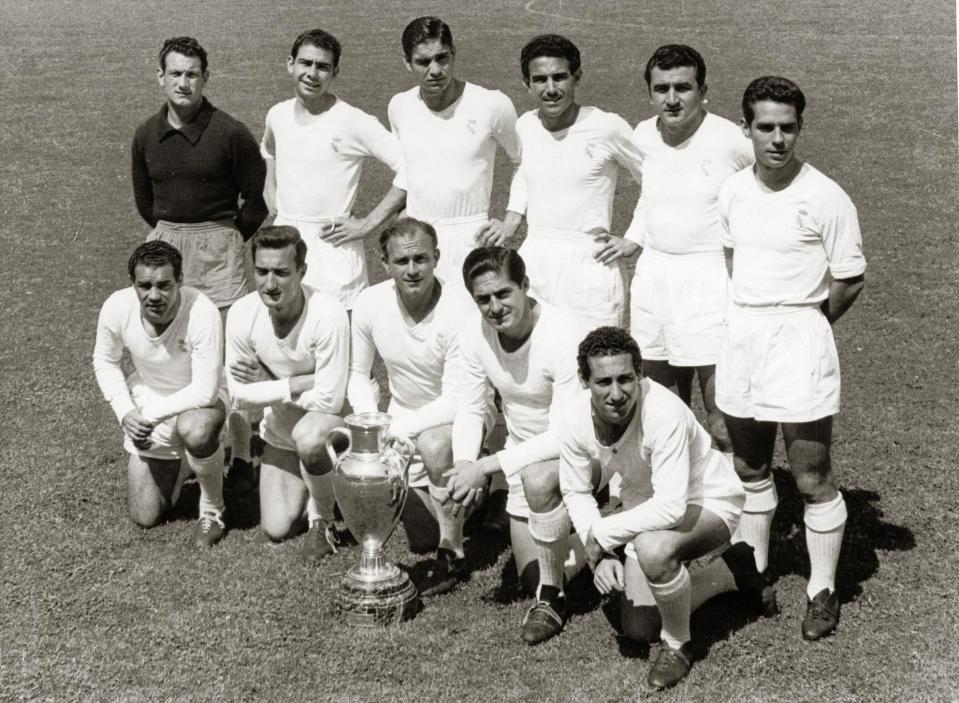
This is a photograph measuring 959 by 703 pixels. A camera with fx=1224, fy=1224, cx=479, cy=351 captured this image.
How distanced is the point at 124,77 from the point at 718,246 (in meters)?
21.2

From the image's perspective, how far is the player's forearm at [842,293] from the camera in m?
5.17

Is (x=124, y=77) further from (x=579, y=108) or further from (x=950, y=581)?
(x=950, y=581)

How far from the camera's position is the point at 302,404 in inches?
255

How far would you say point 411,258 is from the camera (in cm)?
606

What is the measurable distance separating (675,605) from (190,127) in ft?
13.3

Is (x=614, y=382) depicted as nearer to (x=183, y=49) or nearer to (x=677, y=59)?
(x=677, y=59)

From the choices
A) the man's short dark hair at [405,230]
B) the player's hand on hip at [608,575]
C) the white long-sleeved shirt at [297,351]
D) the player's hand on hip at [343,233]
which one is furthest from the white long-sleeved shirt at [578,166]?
the player's hand on hip at [608,575]

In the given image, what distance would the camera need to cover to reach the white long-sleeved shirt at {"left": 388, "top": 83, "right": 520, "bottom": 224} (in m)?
6.74

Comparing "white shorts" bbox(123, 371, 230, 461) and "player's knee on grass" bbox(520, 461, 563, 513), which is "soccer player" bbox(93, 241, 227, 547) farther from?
"player's knee on grass" bbox(520, 461, 563, 513)

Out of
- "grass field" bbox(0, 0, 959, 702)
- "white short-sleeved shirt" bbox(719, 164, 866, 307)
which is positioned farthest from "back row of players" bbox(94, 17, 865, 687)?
"grass field" bbox(0, 0, 959, 702)

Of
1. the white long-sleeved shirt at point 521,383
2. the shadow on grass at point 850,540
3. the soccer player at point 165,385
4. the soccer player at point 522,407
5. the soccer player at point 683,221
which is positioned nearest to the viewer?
the soccer player at point 522,407

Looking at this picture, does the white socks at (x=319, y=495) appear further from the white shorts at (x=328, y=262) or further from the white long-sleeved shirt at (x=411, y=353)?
the white shorts at (x=328, y=262)

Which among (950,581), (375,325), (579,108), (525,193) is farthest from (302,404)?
(950,581)

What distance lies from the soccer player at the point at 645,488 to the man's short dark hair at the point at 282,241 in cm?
179
